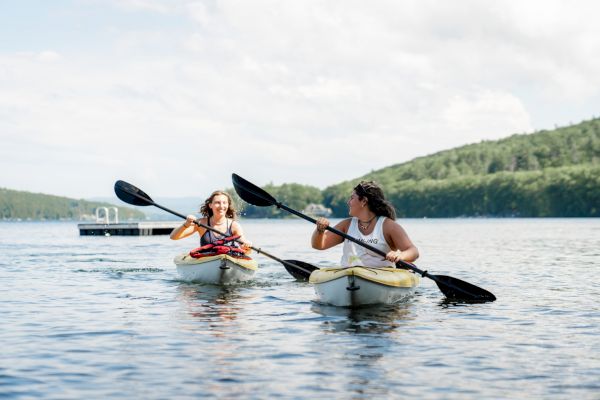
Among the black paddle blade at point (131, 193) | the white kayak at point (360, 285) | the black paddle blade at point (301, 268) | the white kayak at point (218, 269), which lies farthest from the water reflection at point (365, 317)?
the black paddle blade at point (131, 193)

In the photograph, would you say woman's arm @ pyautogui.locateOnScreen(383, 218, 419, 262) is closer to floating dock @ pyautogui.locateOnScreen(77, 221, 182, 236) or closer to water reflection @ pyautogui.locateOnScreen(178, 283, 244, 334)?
water reflection @ pyautogui.locateOnScreen(178, 283, 244, 334)

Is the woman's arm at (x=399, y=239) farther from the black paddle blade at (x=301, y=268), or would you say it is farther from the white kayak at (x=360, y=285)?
the black paddle blade at (x=301, y=268)

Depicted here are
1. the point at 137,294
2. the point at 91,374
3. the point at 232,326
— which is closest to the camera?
the point at 91,374

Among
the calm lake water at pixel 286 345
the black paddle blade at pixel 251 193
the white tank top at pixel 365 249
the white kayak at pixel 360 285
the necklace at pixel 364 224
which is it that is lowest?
the calm lake water at pixel 286 345

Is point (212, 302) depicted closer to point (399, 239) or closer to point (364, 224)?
point (364, 224)

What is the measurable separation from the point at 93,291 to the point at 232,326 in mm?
6769

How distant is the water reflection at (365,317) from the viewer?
11.8 m

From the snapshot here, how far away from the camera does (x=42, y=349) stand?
400 inches

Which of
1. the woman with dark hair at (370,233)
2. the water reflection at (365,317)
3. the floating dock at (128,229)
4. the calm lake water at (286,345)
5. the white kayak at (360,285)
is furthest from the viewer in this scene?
the floating dock at (128,229)

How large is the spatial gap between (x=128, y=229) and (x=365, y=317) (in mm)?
59960

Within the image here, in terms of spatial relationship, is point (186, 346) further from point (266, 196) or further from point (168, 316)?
point (266, 196)

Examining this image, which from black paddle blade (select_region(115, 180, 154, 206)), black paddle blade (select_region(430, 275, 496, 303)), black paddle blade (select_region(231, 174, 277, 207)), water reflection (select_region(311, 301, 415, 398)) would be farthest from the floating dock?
water reflection (select_region(311, 301, 415, 398))

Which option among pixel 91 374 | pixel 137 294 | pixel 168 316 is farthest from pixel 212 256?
pixel 91 374

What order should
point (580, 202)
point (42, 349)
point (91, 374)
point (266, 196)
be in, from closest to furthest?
point (91, 374), point (42, 349), point (266, 196), point (580, 202)
